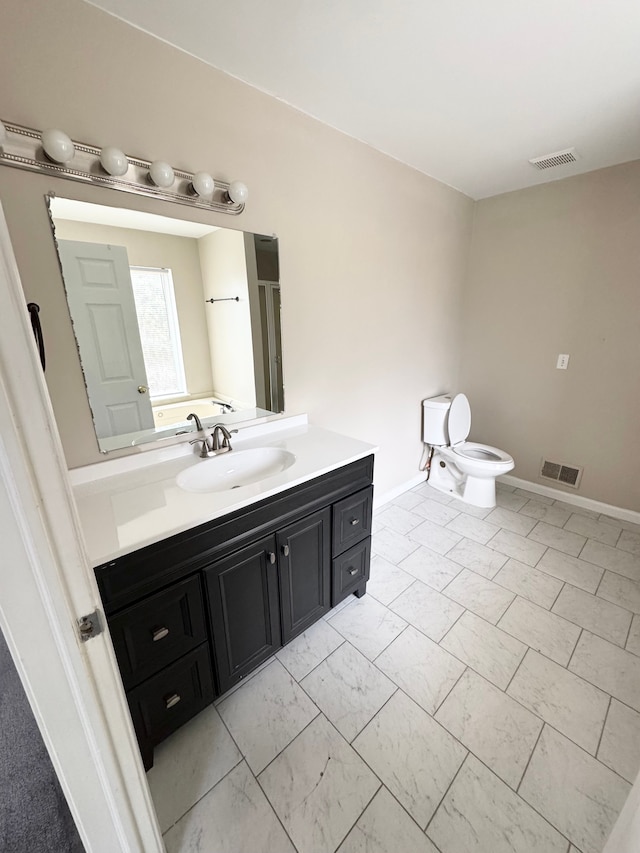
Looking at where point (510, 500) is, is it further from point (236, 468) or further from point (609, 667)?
point (236, 468)

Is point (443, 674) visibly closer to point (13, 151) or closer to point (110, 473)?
point (110, 473)

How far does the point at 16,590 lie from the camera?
565 mm

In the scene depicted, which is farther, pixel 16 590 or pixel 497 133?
pixel 497 133

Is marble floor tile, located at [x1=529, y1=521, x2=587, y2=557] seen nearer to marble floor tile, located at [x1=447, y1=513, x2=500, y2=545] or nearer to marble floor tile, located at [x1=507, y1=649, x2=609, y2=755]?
marble floor tile, located at [x1=447, y1=513, x2=500, y2=545]

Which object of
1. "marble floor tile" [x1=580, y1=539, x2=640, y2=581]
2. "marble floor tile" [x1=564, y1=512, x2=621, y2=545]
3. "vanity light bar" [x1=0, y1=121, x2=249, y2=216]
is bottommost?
"marble floor tile" [x1=580, y1=539, x2=640, y2=581]

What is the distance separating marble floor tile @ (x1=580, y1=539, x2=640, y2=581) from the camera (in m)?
2.05

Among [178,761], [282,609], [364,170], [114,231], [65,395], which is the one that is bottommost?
[178,761]

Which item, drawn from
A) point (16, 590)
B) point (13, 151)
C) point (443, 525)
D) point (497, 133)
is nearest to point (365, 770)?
point (16, 590)

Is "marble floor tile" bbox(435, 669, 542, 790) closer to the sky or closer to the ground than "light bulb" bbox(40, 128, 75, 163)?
closer to the ground

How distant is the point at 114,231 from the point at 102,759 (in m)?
1.54

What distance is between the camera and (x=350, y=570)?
1729 millimetres

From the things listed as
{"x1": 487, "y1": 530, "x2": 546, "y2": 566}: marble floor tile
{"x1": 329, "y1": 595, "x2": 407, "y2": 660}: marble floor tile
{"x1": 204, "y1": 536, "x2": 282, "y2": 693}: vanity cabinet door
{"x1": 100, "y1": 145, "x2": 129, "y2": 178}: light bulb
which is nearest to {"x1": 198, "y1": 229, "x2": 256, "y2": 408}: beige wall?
{"x1": 100, "y1": 145, "x2": 129, "y2": 178}: light bulb

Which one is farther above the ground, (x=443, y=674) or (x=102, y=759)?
(x=102, y=759)

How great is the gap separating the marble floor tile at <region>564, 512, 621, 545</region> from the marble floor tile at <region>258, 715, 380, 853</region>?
2150 mm
